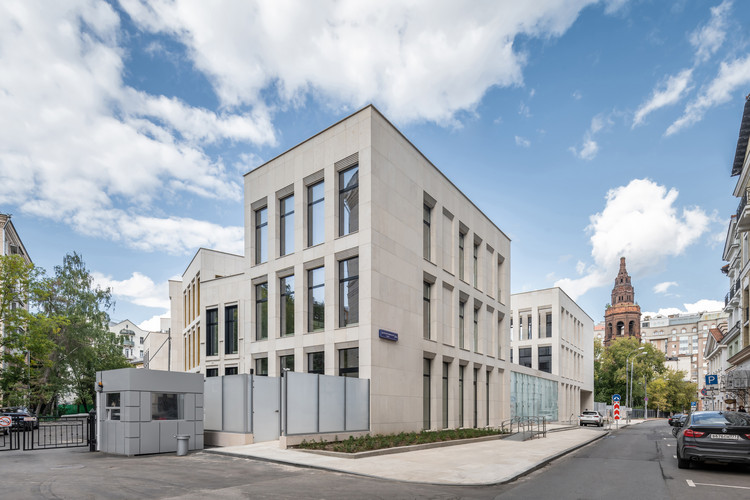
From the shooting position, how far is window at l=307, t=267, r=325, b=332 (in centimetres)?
2497

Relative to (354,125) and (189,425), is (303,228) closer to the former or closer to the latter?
(354,125)

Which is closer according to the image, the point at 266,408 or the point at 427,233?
the point at 266,408

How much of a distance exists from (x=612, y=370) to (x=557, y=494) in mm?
96165

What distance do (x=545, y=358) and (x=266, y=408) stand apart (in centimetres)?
4597

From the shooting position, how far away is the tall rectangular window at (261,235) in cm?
2900

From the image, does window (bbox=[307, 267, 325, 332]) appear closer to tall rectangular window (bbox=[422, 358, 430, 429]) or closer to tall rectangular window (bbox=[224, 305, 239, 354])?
tall rectangular window (bbox=[422, 358, 430, 429])

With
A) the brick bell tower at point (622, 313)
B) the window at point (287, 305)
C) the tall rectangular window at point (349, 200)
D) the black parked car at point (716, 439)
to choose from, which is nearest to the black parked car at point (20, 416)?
the window at point (287, 305)

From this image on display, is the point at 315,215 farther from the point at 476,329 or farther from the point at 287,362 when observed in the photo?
the point at 476,329

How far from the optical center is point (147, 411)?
17.4m

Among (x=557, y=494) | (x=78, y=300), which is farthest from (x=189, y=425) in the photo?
(x=78, y=300)

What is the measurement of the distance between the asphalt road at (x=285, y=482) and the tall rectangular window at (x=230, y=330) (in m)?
18.4

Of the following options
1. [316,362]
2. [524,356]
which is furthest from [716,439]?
[524,356]

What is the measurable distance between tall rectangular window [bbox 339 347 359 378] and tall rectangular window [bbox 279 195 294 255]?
6.29 meters

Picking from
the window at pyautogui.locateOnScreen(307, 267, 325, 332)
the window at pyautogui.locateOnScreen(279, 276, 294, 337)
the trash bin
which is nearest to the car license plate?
the trash bin
